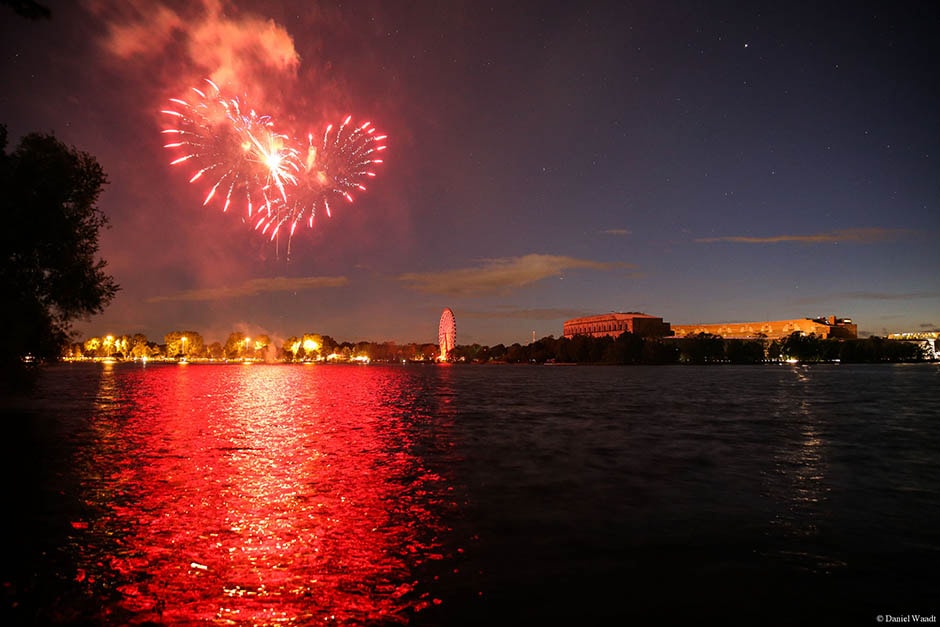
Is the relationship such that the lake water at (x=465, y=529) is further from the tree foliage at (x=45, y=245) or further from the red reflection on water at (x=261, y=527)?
the tree foliage at (x=45, y=245)

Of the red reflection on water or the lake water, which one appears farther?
the lake water

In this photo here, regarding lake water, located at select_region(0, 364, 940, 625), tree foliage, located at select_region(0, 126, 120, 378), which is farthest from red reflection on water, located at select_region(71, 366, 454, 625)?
tree foliage, located at select_region(0, 126, 120, 378)

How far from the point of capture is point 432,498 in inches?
685

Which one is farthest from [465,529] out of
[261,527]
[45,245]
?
[45,245]

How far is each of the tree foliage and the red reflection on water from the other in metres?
9.90

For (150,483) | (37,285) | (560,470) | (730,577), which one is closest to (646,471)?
(560,470)

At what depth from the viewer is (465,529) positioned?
46.4 ft

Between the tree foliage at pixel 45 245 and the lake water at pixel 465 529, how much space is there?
638 centimetres

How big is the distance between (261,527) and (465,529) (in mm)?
5000

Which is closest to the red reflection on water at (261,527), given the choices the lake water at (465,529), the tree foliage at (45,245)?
the lake water at (465,529)

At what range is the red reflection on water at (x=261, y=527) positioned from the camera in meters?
9.52

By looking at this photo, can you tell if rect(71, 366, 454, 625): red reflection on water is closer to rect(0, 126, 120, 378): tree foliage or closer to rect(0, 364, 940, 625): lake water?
rect(0, 364, 940, 625): lake water

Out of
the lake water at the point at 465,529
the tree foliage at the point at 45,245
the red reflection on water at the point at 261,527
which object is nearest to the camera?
the red reflection on water at the point at 261,527

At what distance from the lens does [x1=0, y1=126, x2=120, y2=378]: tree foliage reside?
1248 inches
